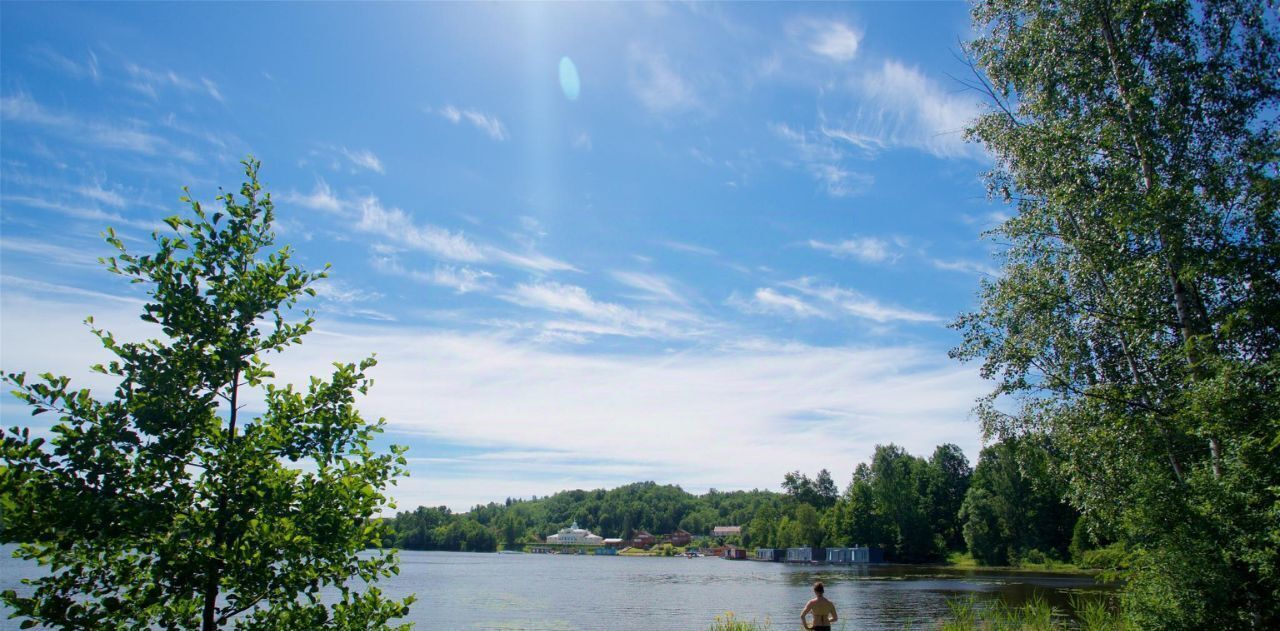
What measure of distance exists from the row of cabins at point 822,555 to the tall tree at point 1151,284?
10374cm

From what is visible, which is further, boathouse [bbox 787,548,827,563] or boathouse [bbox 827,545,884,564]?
boathouse [bbox 787,548,827,563]


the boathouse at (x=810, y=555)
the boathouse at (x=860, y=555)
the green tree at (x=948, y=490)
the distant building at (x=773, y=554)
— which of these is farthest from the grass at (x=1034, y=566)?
the distant building at (x=773, y=554)

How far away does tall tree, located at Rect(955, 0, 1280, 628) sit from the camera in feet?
43.8

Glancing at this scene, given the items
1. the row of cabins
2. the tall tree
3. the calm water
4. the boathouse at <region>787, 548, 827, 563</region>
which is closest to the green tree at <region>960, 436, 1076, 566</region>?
the row of cabins

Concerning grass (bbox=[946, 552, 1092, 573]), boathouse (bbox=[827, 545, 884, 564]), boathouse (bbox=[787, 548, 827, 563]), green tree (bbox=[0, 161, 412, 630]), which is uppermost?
green tree (bbox=[0, 161, 412, 630])

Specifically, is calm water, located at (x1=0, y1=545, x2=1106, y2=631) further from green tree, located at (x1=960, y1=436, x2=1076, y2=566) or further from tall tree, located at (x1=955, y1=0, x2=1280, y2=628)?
green tree, located at (x1=960, y1=436, x2=1076, y2=566)

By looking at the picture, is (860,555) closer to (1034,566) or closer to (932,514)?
(932,514)

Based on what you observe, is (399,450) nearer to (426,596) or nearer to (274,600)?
(274,600)

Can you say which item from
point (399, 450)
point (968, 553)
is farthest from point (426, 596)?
point (968, 553)

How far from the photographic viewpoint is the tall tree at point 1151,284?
1336 centimetres

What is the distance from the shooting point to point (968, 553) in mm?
102812

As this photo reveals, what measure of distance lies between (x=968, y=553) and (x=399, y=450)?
376ft

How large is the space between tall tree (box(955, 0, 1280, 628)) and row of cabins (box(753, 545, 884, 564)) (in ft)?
340

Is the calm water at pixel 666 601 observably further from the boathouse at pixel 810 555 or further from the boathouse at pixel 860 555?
the boathouse at pixel 810 555
